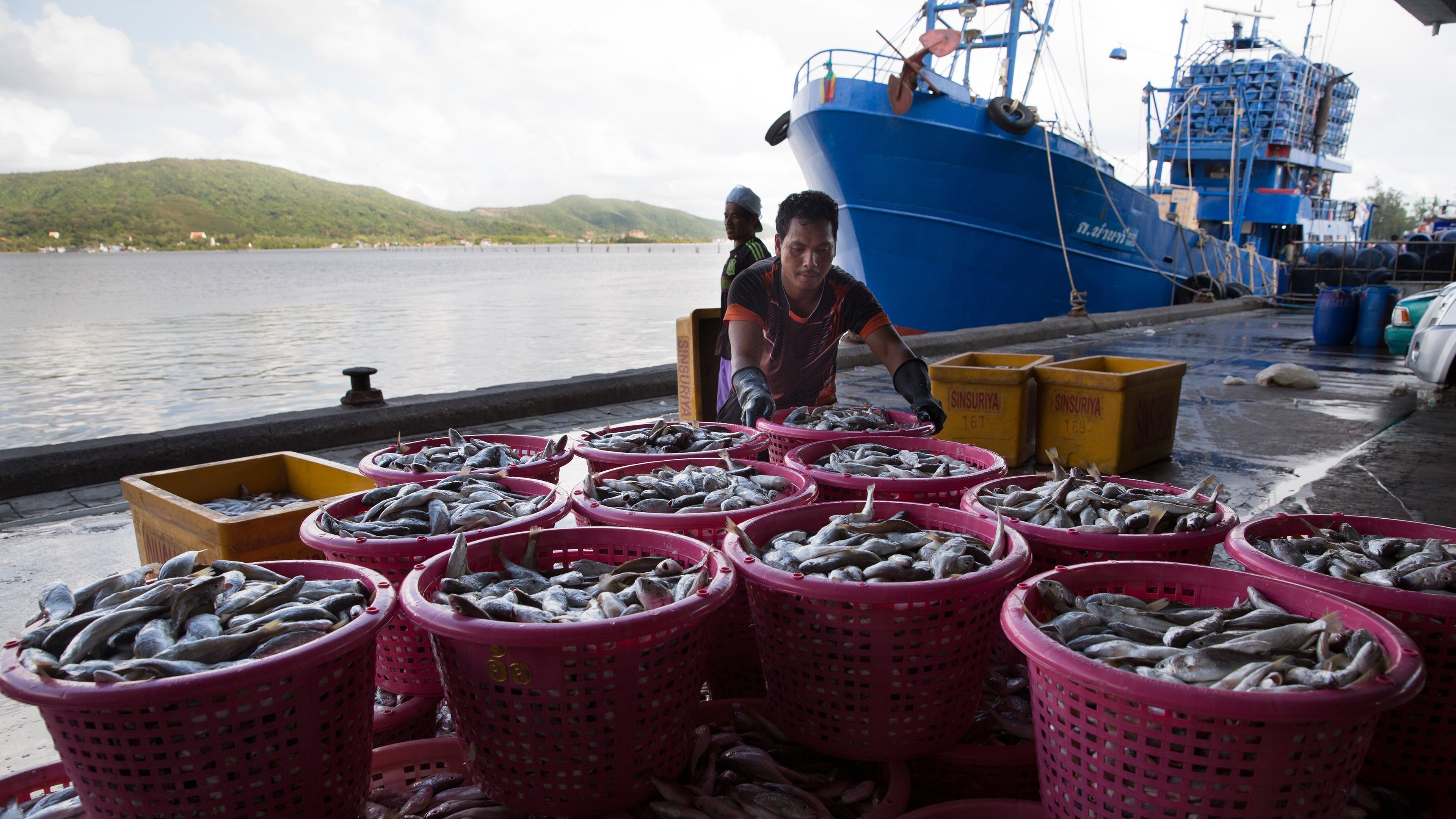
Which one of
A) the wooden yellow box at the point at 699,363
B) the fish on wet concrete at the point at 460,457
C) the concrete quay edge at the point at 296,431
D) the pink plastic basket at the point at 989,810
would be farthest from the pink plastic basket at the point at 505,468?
the concrete quay edge at the point at 296,431

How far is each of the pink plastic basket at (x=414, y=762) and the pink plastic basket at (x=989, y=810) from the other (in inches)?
44.3

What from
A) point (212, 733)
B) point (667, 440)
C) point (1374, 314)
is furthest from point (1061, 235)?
point (212, 733)

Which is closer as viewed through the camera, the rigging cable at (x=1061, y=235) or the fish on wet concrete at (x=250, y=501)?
the fish on wet concrete at (x=250, y=501)

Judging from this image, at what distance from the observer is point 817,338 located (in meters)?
3.97

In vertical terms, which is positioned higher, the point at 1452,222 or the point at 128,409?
the point at 1452,222

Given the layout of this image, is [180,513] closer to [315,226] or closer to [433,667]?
[433,667]

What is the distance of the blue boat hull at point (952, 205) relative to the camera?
14133 millimetres

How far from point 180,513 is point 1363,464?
21.5 feet

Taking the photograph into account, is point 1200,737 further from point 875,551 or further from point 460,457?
point 460,457

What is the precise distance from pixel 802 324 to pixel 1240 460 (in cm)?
358

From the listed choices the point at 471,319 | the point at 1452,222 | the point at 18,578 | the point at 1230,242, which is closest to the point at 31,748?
the point at 18,578

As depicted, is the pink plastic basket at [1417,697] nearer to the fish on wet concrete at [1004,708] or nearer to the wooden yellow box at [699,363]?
the fish on wet concrete at [1004,708]

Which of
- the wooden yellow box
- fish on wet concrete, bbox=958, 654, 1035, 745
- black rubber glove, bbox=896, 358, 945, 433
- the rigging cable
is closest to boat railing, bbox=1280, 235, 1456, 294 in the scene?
the rigging cable

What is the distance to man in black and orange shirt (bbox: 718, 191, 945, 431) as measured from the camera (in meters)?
3.54
